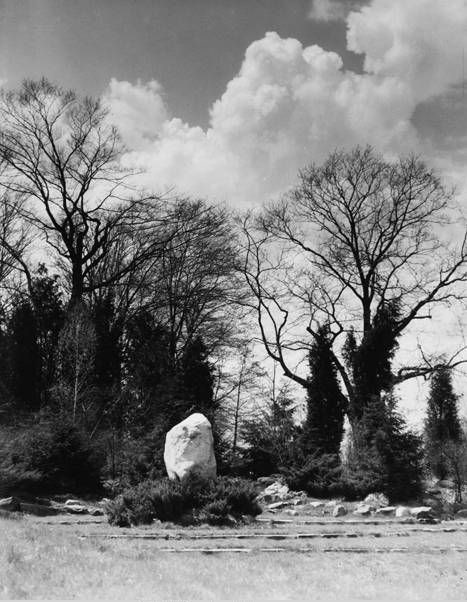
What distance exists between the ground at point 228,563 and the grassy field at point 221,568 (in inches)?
0.5

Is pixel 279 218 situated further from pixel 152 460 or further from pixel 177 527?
pixel 177 527

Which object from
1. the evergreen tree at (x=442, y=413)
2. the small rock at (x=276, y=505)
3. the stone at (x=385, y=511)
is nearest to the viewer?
the stone at (x=385, y=511)

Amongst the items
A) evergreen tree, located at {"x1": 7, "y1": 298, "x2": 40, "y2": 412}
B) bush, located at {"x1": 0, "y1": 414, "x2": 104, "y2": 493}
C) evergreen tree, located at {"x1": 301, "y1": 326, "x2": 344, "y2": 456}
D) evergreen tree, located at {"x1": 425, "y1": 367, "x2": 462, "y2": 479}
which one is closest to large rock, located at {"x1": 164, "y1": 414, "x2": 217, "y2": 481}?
bush, located at {"x1": 0, "y1": 414, "x2": 104, "y2": 493}

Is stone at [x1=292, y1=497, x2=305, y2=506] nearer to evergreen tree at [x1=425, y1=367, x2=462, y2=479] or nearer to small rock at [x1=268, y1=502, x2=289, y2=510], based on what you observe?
small rock at [x1=268, y1=502, x2=289, y2=510]

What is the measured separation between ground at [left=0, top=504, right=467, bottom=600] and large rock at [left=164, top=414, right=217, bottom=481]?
306 cm

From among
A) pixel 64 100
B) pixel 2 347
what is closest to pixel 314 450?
pixel 2 347

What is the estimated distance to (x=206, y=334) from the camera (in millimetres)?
31906

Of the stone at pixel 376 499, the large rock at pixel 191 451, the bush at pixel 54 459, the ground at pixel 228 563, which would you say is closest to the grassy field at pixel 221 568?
the ground at pixel 228 563

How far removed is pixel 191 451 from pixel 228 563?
7.63 m

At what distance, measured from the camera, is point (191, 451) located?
16.3 metres

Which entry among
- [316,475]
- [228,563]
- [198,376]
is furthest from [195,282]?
[228,563]

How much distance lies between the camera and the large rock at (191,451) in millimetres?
16188

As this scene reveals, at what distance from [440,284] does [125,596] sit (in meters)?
22.5

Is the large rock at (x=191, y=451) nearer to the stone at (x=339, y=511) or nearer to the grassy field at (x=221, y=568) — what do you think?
the stone at (x=339, y=511)
